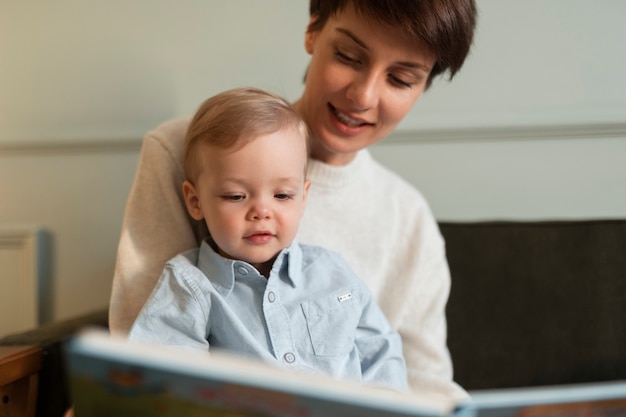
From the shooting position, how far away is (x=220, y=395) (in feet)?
1.75

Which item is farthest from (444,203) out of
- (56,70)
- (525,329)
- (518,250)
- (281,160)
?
(56,70)

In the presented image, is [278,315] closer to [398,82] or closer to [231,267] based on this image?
[231,267]

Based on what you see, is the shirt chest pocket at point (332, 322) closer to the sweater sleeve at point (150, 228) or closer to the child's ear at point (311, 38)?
the sweater sleeve at point (150, 228)

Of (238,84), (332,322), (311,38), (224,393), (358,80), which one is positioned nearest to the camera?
(224,393)

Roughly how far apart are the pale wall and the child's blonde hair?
31.2 inches

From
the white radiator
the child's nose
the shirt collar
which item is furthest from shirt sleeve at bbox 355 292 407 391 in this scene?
the white radiator

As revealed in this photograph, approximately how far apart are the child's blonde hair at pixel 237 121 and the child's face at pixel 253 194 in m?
0.01

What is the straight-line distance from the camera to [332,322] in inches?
42.9

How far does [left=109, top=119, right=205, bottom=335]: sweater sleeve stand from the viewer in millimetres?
1112

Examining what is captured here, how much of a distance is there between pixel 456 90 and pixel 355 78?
2.30 ft

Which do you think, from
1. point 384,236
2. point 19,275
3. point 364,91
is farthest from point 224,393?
point 19,275

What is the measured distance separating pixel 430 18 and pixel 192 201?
0.54 meters

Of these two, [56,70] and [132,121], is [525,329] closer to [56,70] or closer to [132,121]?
[132,121]

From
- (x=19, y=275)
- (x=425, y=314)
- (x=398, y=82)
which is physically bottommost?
(x=19, y=275)
